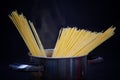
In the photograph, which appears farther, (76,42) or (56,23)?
(56,23)

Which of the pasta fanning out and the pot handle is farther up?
the pasta fanning out

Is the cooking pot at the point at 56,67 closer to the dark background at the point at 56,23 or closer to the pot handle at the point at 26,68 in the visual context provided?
the pot handle at the point at 26,68

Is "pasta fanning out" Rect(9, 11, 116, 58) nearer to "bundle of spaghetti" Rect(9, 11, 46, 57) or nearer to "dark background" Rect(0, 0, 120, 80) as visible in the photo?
"bundle of spaghetti" Rect(9, 11, 46, 57)

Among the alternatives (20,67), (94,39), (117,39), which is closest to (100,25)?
(117,39)

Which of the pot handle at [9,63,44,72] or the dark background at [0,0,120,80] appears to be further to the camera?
the dark background at [0,0,120,80]

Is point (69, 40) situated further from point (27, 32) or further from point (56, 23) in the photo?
point (56, 23)

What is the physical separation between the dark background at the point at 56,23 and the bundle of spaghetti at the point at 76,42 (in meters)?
0.28

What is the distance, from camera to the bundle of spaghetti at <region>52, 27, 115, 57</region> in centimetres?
57

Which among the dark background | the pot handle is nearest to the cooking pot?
the pot handle

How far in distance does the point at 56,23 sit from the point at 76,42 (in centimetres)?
30

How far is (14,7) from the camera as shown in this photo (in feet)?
2.76

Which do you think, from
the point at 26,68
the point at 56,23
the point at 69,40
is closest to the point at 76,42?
the point at 69,40

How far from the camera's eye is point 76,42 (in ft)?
1.88

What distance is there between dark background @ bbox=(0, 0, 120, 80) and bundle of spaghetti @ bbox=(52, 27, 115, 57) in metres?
0.28
